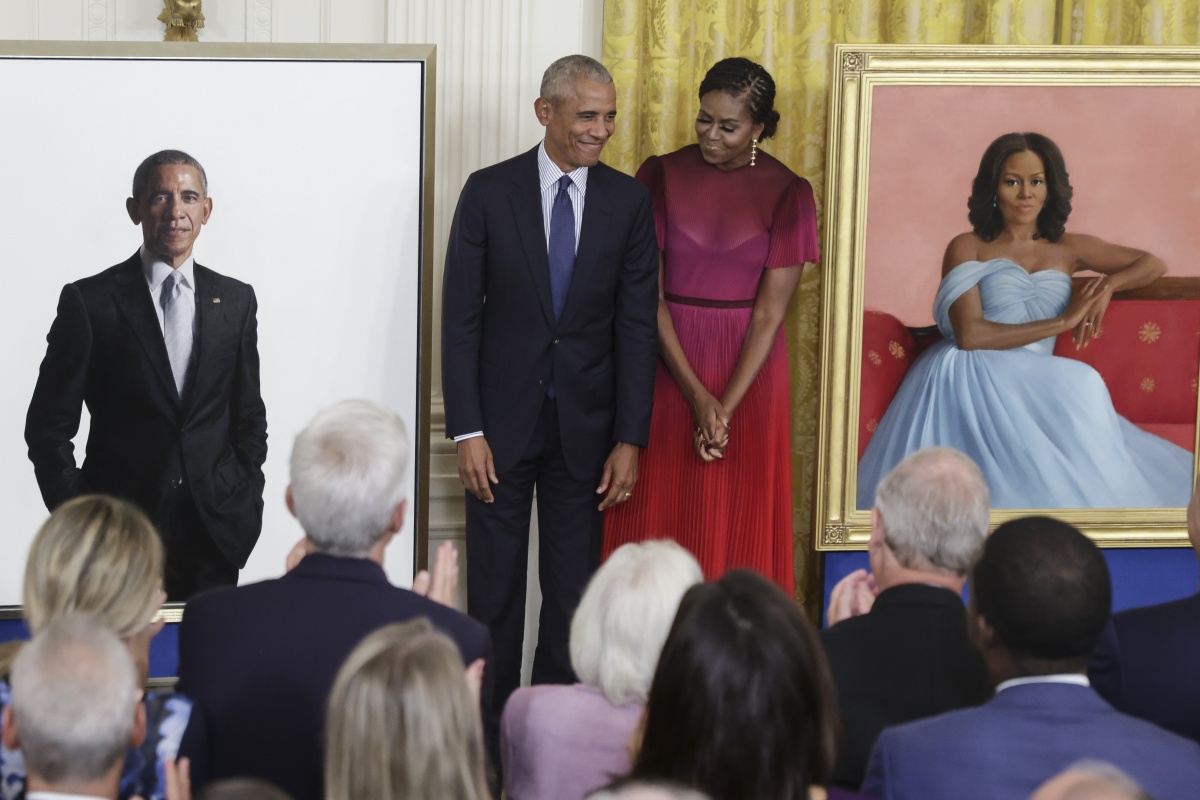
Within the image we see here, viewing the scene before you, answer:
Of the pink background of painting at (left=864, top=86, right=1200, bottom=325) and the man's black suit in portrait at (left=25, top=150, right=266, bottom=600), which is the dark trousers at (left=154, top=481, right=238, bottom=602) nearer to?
the man's black suit in portrait at (left=25, top=150, right=266, bottom=600)

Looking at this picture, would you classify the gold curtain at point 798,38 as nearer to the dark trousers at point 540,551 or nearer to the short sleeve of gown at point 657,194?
the short sleeve of gown at point 657,194

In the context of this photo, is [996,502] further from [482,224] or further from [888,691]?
[888,691]

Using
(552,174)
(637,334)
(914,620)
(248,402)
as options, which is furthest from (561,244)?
(914,620)

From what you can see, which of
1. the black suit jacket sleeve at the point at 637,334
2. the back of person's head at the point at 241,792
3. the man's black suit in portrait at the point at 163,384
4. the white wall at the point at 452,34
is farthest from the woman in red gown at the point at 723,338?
the back of person's head at the point at 241,792

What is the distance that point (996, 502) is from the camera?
454 cm

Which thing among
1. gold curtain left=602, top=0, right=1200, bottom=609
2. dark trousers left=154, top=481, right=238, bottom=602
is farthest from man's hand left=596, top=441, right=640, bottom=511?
dark trousers left=154, top=481, right=238, bottom=602

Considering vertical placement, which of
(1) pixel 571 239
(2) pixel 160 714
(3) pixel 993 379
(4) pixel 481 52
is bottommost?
(2) pixel 160 714

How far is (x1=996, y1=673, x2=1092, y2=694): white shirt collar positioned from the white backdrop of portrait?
254 cm

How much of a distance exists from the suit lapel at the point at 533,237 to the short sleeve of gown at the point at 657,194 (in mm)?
427

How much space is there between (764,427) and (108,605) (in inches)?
102

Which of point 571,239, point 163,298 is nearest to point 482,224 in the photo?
point 571,239

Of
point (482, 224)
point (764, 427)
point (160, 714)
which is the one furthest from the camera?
point (764, 427)

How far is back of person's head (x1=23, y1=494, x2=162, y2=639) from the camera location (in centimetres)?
218

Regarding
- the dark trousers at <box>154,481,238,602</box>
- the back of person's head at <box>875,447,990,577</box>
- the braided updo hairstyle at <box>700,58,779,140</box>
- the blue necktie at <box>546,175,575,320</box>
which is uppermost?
the braided updo hairstyle at <box>700,58,779,140</box>
